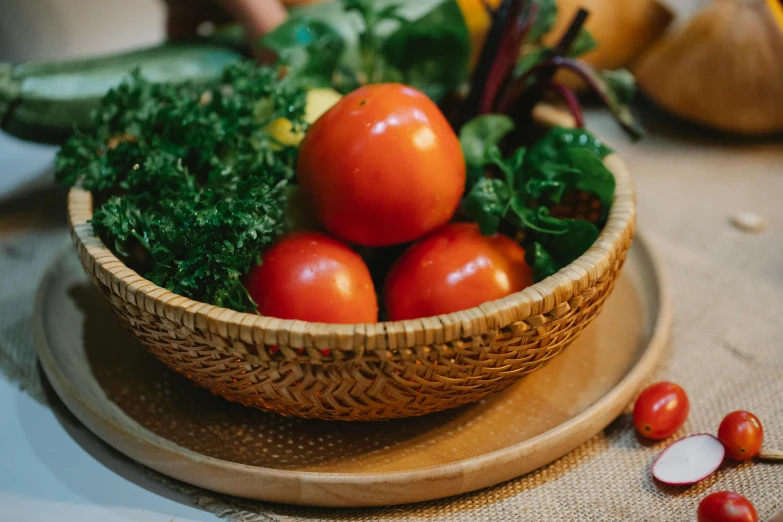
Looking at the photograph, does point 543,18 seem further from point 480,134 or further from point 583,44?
point 480,134

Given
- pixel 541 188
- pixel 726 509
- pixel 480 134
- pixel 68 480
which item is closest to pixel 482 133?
pixel 480 134

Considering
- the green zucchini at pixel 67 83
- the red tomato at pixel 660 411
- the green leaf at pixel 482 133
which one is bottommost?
the red tomato at pixel 660 411

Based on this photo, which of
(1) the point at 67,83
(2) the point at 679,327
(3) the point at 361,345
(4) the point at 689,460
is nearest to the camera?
(3) the point at 361,345

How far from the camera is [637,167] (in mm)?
1232

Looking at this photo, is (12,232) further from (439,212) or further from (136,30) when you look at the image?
(136,30)

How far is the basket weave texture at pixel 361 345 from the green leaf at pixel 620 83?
337 millimetres

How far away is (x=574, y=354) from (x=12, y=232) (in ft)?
2.89

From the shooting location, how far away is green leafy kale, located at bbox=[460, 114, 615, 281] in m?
0.67

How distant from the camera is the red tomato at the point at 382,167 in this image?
638mm

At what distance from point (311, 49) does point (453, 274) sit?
45cm

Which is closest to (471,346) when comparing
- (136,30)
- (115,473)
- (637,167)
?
(115,473)

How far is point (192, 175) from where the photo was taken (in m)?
0.71

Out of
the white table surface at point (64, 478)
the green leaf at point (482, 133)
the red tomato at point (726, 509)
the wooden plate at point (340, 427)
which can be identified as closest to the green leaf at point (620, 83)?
the green leaf at point (482, 133)

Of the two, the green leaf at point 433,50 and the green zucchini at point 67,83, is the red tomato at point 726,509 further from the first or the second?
the green zucchini at point 67,83
